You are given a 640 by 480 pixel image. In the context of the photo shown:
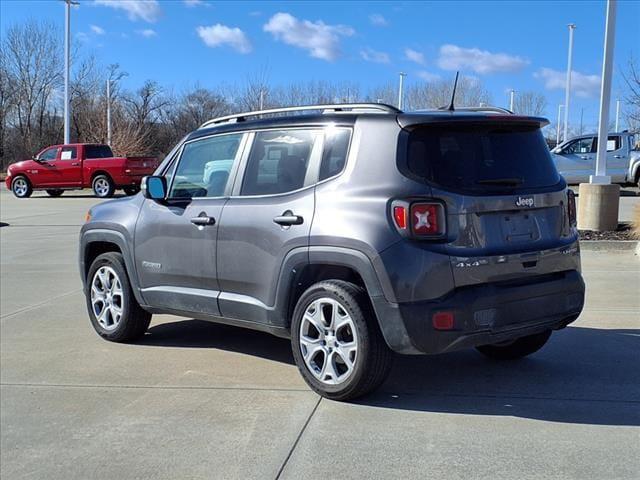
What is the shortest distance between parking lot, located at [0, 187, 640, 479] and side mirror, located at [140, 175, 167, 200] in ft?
4.48

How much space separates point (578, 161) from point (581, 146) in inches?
21.4

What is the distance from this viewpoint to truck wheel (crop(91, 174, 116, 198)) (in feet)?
78.4

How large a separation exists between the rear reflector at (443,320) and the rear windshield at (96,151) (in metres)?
22.9

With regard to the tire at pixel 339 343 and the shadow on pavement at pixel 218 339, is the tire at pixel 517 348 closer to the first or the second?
the tire at pixel 339 343

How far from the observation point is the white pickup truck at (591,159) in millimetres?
21438

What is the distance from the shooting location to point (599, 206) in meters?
11.4

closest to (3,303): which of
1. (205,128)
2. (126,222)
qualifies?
(126,222)

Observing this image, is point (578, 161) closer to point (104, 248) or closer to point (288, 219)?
point (104, 248)

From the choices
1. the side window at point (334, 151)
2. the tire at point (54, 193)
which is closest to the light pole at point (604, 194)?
the side window at point (334, 151)

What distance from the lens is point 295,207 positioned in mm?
4473

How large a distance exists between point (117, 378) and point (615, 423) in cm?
352

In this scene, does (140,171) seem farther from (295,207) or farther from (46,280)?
(295,207)

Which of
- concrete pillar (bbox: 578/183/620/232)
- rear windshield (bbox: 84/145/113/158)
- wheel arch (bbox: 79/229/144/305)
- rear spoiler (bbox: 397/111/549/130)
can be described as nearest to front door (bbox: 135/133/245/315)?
wheel arch (bbox: 79/229/144/305)

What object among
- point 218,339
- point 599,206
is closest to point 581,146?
point 599,206
